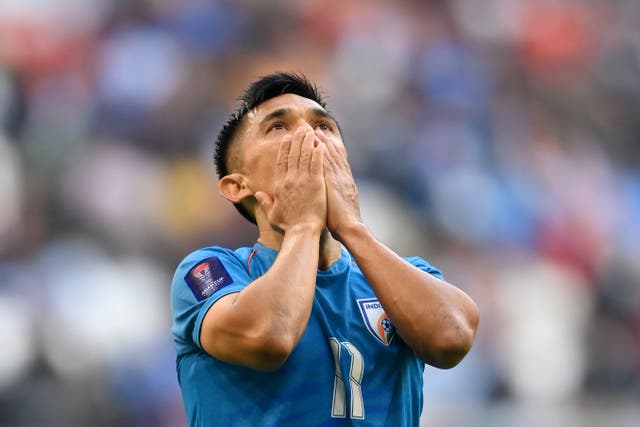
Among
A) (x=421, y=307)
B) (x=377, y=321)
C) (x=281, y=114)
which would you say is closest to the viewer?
(x=421, y=307)

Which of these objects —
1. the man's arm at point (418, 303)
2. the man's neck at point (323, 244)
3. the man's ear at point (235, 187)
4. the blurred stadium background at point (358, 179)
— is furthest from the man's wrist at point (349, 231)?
the blurred stadium background at point (358, 179)

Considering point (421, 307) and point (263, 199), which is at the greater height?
point (263, 199)

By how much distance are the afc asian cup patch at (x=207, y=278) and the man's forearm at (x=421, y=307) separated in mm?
415

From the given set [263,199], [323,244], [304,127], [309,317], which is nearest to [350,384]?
[309,317]

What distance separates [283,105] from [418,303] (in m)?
0.94

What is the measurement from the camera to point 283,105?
3189 mm

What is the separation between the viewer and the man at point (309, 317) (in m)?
2.56

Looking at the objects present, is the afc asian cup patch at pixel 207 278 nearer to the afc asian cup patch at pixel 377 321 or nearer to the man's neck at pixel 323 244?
the man's neck at pixel 323 244

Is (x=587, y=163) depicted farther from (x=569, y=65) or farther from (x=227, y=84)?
(x=227, y=84)

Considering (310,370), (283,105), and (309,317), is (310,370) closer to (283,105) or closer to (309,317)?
(309,317)

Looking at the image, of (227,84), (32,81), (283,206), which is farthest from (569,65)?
(283,206)

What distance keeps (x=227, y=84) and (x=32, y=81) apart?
1.71 m

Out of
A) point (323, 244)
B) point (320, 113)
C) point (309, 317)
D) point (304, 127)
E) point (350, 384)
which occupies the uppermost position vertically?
point (320, 113)

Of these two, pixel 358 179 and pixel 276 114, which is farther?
pixel 358 179
